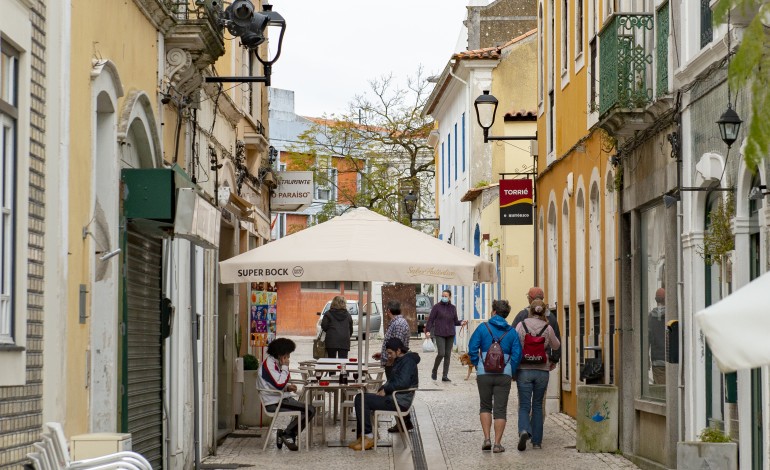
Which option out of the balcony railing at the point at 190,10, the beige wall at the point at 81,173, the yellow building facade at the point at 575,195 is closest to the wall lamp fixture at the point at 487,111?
the yellow building facade at the point at 575,195

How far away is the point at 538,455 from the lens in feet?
55.0

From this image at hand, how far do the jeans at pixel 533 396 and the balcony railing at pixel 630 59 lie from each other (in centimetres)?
329

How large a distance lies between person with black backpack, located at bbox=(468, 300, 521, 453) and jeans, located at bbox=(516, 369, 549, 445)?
242 millimetres

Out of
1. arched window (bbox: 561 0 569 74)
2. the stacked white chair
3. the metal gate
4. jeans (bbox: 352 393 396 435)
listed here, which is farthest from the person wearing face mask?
the stacked white chair

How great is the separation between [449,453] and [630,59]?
5.01m

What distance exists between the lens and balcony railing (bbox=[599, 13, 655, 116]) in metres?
16.1

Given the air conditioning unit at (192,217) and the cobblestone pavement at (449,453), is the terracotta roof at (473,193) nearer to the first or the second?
the cobblestone pavement at (449,453)

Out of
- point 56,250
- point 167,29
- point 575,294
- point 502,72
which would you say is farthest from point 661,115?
point 502,72

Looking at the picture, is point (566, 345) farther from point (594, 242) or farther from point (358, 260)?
point (358, 260)

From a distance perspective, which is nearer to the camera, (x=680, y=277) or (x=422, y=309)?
(x=680, y=277)

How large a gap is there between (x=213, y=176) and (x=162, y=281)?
4.01m

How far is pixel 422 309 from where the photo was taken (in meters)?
54.5

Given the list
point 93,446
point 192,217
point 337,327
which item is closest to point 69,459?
point 93,446

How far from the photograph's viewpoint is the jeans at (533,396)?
17422 mm
